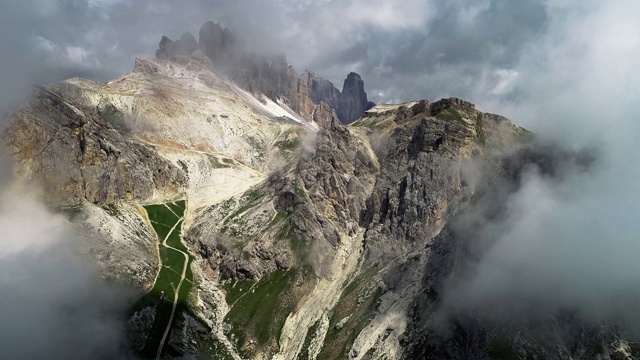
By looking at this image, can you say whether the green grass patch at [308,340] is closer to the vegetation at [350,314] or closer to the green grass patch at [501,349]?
the vegetation at [350,314]

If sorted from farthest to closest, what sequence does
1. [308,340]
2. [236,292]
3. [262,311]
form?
1. [236,292]
2. [262,311]
3. [308,340]

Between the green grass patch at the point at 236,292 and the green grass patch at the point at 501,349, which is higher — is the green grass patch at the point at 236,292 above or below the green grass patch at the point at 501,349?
above

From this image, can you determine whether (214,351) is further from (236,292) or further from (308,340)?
(308,340)

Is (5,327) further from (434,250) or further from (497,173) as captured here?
(497,173)

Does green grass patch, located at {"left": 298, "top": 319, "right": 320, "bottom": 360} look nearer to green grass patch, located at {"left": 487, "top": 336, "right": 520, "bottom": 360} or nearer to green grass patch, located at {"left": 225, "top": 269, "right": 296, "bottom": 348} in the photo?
green grass patch, located at {"left": 225, "top": 269, "right": 296, "bottom": 348}

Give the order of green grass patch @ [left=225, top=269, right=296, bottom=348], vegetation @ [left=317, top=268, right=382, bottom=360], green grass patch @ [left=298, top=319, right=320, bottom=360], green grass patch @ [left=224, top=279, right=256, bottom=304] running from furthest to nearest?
green grass patch @ [left=224, top=279, right=256, bottom=304] < green grass patch @ [left=225, top=269, right=296, bottom=348] < green grass patch @ [left=298, top=319, right=320, bottom=360] < vegetation @ [left=317, top=268, right=382, bottom=360]

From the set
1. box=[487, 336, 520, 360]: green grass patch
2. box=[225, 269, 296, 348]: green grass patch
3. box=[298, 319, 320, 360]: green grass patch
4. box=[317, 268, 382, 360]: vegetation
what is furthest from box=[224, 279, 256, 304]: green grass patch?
box=[487, 336, 520, 360]: green grass patch

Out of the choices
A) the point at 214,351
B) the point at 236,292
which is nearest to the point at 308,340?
the point at 214,351

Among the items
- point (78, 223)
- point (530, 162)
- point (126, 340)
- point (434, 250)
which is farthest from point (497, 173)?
point (78, 223)

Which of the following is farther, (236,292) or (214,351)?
(236,292)

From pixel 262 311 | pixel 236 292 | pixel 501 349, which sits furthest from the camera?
pixel 236 292

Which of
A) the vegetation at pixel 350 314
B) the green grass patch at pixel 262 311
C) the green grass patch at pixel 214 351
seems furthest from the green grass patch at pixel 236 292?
the vegetation at pixel 350 314
